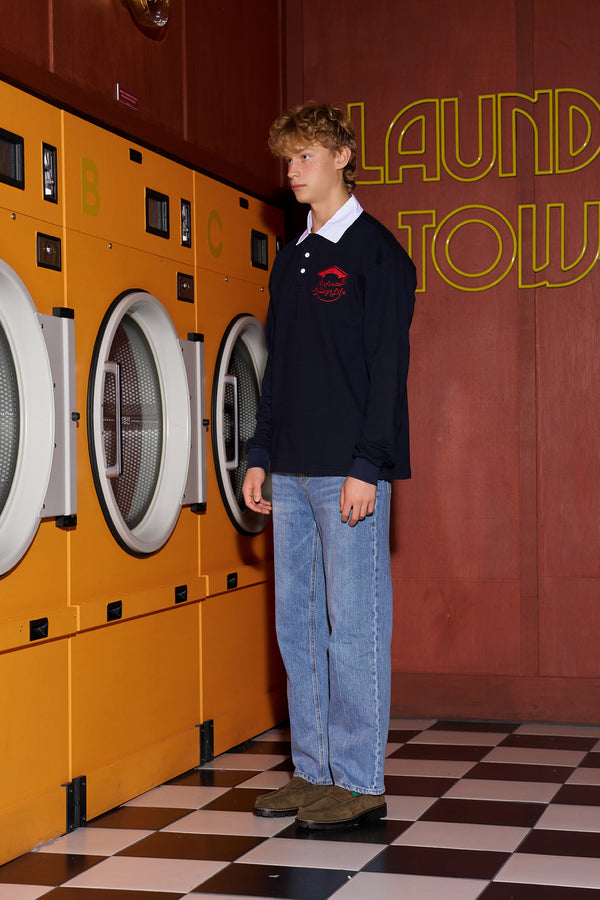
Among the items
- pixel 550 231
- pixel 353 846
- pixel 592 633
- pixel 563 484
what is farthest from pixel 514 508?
pixel 353 846

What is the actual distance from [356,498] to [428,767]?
3.37ft

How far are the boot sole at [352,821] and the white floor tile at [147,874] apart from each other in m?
0.25

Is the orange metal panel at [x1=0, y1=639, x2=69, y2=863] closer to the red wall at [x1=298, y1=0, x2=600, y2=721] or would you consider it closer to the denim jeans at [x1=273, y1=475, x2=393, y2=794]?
the denim jeans at [x1=273, y1=475, x2=393, y2=794]

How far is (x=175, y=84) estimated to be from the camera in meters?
3.11

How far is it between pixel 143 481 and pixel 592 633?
1.59 m

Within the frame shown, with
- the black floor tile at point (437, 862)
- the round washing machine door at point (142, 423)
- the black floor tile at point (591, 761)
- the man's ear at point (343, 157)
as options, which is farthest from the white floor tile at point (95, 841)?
the man's ear at point (343, 157)

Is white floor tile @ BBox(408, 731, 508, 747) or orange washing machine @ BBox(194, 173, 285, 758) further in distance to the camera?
white floor tile @ BBox(408, 731, 508, 747)

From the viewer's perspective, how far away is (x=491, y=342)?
372 cm

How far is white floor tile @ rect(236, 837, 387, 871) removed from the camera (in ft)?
7.34

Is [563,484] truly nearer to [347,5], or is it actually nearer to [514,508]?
[514,508]

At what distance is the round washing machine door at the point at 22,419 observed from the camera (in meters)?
2.32

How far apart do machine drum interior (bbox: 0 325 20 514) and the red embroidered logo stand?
0.69 metres

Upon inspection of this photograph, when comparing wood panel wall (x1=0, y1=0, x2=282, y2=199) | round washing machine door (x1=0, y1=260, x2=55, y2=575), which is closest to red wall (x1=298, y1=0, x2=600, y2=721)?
wood panel wall (x1=0, y1=0, x2=282, y2=199)

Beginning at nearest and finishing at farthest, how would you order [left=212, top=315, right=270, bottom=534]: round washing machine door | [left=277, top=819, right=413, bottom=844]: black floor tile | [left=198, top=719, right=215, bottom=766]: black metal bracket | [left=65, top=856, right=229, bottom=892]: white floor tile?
[left=65, top=856, right=229, bottom=892]: white floor tile
[left=277, top=819, right=413, bottom=844]: black floor tile
[left=198, top=719, right=215, bottom=766]: black metal bracket
[left=212, top=315, right=270, bottom=534]: round washing machine door
